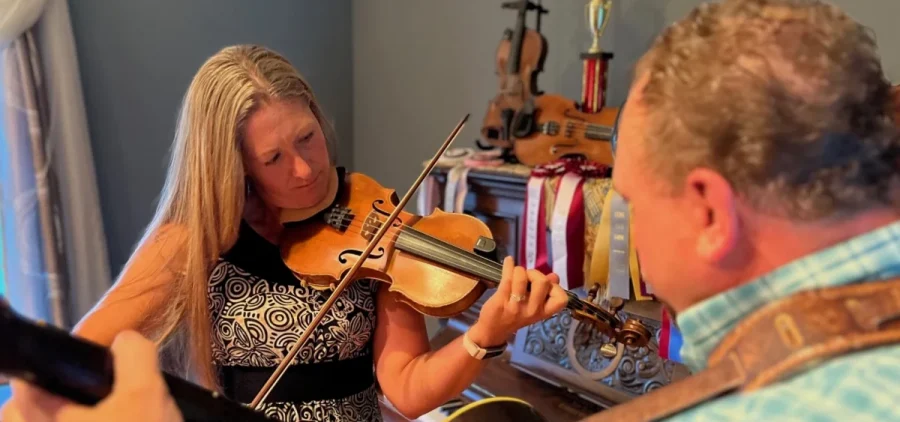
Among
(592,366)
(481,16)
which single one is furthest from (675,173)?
(481,16)

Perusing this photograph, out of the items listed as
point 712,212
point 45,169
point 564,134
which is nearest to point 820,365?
point 712,212

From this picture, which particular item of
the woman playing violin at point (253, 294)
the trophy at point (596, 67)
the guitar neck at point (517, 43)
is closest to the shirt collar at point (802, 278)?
the woman playing violin at point (253, 294)

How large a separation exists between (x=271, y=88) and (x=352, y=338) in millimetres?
434

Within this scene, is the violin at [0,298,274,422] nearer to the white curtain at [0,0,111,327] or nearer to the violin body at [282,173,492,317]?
the violin body at [282,173,492,317]

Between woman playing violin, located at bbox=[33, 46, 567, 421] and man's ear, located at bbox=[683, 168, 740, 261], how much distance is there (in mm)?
587

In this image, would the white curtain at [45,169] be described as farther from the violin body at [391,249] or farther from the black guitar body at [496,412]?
the black guitar body at [496,412]

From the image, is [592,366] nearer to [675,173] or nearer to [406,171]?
[675,173]

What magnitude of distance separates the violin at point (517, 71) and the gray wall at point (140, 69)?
123cm

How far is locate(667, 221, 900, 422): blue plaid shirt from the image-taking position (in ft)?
1.24

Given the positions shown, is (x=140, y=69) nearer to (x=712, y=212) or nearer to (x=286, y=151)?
(x=286, y=151)

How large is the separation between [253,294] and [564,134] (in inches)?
36.8

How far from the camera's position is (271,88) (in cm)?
107

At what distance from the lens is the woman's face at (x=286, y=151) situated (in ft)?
3.48

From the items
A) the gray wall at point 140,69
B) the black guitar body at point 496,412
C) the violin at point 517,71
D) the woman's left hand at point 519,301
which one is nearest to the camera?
the black guitar body at point 496,412
